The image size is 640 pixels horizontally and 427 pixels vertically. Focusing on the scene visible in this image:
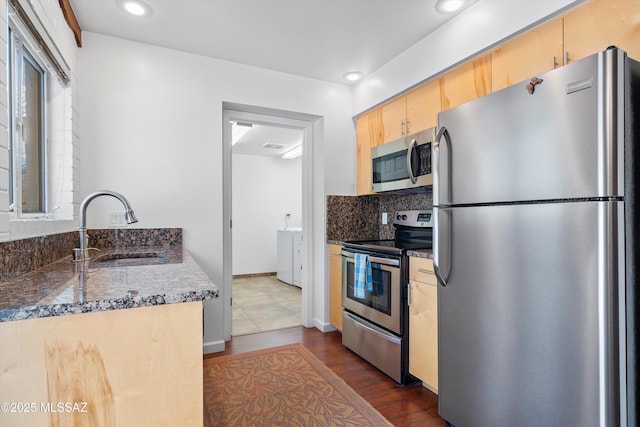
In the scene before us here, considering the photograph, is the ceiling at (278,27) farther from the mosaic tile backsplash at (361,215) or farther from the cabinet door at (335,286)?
the cabinet door at (335,286)

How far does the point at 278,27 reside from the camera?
7.81ft

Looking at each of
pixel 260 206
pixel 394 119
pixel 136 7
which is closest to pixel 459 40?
pixel 394 119

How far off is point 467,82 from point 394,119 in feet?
2.49

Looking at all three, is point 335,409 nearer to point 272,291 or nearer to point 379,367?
point 379,367

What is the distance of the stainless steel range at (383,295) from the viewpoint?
224 cm

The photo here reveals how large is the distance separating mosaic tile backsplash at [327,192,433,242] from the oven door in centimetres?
55

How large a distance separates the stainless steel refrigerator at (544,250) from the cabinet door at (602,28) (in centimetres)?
27

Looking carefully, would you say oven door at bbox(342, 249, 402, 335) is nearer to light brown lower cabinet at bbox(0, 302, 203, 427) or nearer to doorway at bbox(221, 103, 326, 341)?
Answer: doorway at bbox(221, 103, 326, 341)

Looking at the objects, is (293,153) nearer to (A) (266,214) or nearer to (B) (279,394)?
(A) (266,214)

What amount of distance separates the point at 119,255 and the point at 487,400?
2265 mm

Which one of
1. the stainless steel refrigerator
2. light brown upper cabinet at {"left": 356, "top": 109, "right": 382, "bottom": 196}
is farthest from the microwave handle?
the stainless steel refrigerator

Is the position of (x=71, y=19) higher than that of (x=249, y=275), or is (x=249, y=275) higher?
(x=71, y=19)

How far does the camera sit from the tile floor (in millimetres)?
3502

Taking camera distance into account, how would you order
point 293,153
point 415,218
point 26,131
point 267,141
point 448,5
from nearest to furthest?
point 26,131, point 448,5, point 415,218, point 267,141, point 293,153
